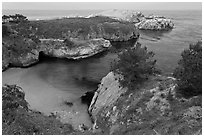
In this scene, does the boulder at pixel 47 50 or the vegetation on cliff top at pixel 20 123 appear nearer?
the vegetation on cliff top at pixel 20 123

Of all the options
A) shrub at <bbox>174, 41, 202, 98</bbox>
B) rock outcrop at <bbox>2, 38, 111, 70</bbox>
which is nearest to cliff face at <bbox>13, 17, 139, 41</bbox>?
rock outcrop at <bbox>2, 38, 111, 70</bbox>

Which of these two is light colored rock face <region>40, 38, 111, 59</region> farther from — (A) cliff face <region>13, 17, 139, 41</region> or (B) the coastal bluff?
(A) cliff face <region>13, 17, 139, 41</region>

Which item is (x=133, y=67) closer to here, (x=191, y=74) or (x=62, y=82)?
(x=191, y=74)

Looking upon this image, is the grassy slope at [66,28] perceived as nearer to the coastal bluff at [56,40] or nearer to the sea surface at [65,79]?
the coastal bluff at [56,40]

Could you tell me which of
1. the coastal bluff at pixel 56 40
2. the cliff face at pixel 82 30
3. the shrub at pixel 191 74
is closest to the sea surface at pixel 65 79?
the coastal bluff at pixel 56 40

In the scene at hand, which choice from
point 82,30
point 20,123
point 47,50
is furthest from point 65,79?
point 82,30

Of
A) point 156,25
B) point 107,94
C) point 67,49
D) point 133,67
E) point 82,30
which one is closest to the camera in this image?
point 133,67
